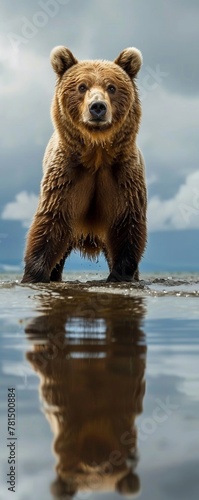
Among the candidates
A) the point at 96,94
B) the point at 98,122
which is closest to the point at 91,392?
the point at 98,122

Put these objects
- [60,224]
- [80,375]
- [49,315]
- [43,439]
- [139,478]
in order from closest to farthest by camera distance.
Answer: [139,478], [43,439], [80,375], [49,315], [60,224]

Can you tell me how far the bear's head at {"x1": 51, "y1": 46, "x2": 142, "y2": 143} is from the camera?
8242 millimetres

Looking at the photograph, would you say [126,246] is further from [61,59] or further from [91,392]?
[91,392]

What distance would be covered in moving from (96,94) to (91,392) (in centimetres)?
580

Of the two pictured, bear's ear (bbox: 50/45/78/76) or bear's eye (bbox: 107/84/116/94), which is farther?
bear's ear (bbox: 50/45/78/76)

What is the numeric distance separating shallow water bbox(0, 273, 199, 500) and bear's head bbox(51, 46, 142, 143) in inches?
135

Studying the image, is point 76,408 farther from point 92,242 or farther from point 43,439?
point 92,242

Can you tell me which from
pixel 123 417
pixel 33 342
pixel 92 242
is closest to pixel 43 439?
pixel 123 417

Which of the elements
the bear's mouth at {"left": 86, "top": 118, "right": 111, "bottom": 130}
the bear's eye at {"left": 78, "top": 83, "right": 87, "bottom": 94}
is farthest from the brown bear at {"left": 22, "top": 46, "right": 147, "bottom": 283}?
→ the bear's mouth at {"left": 86, "top": 118, "right": 111, "bottom": 130}

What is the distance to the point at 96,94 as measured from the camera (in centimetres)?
817

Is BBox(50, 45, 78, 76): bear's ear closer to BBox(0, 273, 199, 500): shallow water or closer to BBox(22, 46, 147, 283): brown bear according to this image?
BBox(22, 46, 147, 283): brown bear

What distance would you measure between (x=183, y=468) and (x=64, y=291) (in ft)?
19.4

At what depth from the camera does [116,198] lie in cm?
940

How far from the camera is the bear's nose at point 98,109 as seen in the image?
8.04m
